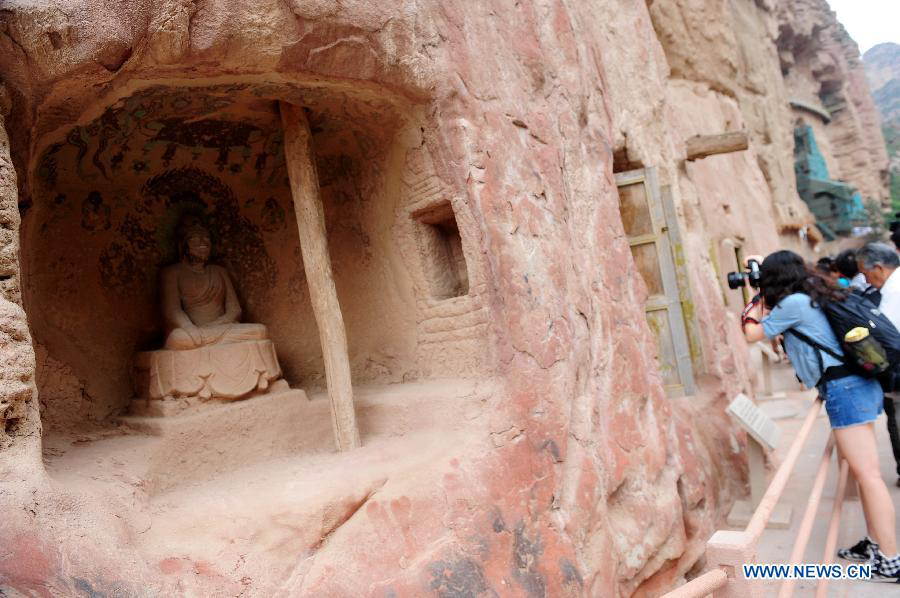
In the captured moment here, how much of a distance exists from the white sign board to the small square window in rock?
2.16m

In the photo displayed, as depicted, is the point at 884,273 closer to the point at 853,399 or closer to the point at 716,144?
the point at 853,399

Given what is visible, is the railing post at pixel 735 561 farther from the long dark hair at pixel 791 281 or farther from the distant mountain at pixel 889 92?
the distant mountain at pixel 889 92

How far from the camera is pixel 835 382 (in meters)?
3.19

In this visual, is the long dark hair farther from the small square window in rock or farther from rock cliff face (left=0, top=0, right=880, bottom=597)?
the small square window in rock

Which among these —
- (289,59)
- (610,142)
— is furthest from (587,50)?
(289,59)

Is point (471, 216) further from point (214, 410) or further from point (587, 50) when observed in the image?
point (587, 50)

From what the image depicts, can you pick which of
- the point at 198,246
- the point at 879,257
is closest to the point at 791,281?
the point at 879,257

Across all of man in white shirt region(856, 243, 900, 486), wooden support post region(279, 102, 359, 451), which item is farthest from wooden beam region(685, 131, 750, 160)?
wooden support post region(279, 102, 359, 451)

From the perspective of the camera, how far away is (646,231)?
5.80 meters

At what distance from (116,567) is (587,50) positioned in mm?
5089

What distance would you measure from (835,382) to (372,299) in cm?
317

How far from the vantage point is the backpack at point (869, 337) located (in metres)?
3.11

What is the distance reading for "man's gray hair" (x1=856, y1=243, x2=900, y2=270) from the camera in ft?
12.3

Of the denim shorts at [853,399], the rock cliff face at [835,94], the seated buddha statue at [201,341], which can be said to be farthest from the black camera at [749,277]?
the rock cliff face at [835,94]
